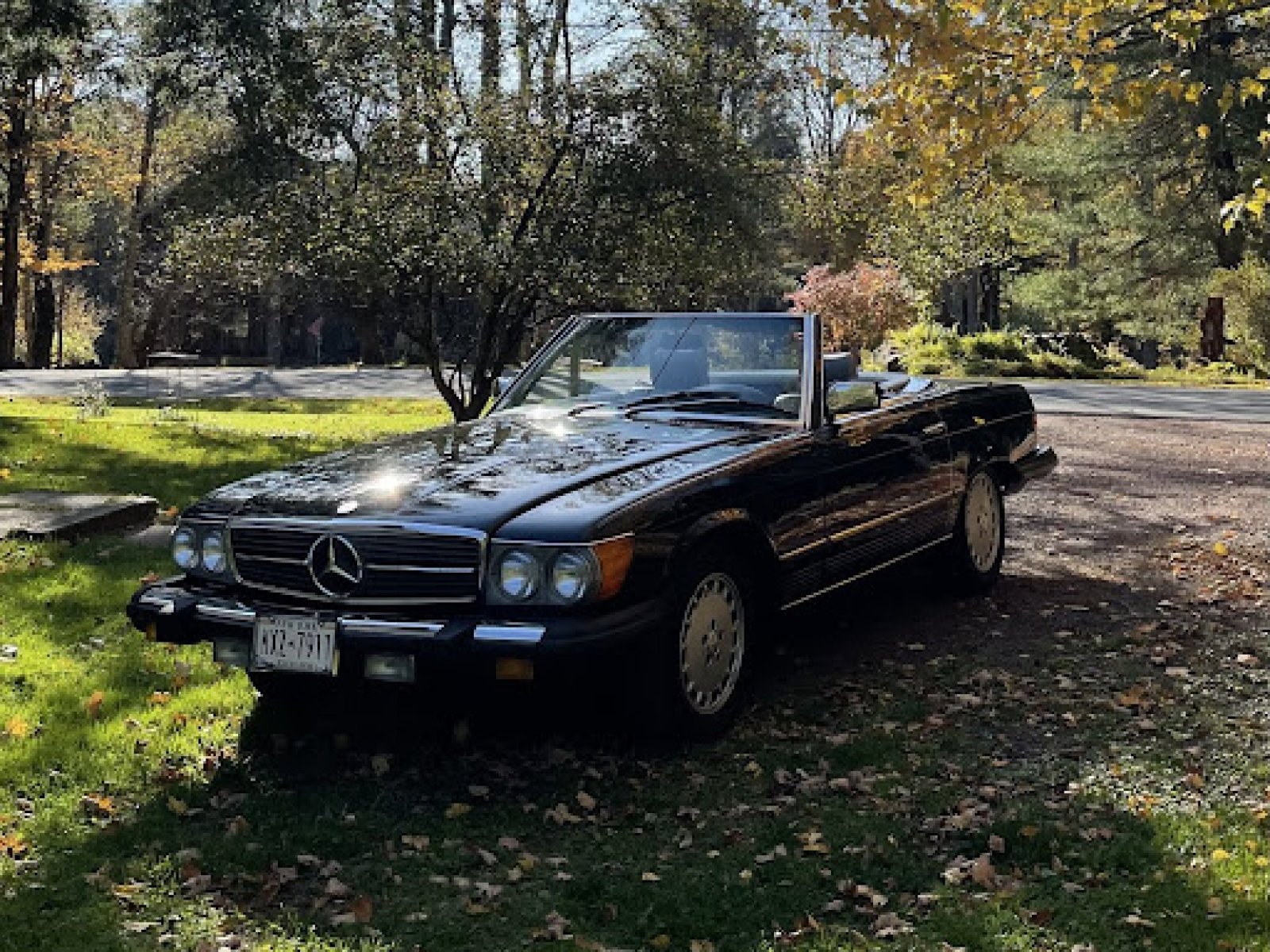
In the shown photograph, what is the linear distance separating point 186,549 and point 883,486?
9.51 ft

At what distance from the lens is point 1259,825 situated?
399 cm

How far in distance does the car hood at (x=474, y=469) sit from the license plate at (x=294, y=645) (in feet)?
1.23

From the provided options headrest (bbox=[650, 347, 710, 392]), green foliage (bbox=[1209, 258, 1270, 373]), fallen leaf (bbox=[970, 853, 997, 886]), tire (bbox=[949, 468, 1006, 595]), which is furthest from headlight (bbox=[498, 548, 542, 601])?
green foliage (bbox=[1209, 258, 1270, 373])

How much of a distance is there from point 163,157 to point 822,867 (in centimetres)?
4263

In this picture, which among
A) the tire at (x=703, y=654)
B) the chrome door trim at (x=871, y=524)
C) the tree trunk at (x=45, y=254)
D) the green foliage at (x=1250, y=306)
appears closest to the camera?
the tire at (x=703, y=654)

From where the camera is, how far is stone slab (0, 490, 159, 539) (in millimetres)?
7543

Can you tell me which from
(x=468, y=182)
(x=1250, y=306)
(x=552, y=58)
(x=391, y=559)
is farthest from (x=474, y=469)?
(x=1250, y=306)

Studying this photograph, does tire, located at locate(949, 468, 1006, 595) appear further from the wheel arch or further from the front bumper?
the front bumper

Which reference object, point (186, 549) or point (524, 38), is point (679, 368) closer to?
point (186, 549)

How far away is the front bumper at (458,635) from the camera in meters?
3.94

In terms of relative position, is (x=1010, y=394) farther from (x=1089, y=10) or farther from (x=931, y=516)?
(x=1089, y=10)

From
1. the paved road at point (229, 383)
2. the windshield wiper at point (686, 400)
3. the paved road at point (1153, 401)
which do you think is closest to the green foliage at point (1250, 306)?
the paved road at point (1153, 401)

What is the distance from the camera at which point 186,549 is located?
4648 mm

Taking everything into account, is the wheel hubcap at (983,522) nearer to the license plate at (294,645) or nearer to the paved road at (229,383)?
the license plate at (294,645)
